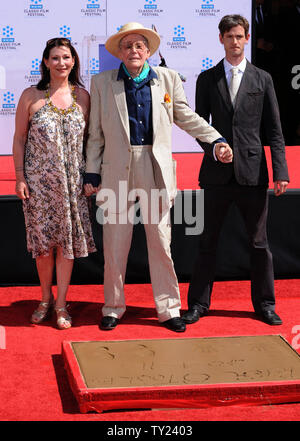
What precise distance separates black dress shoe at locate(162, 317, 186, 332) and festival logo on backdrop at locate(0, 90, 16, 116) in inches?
107

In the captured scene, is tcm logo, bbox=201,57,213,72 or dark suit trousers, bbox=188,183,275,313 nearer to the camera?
dark suit trousers, bbox=188,183,275,313

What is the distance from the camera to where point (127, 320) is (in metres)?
4.18

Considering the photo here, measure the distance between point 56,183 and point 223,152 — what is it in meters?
0.84

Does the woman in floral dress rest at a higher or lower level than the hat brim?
lower

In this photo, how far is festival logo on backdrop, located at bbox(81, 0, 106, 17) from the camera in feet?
19.7

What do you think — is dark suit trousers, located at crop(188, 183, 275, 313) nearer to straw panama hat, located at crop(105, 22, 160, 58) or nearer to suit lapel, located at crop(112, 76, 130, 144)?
suit lapel, located at crop(112, 76, 130, 144)

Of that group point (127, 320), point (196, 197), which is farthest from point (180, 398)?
point (196, 197)

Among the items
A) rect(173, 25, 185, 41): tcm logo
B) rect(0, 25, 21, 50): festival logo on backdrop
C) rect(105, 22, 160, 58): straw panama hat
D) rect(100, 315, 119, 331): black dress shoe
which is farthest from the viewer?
rect(173, 25, 185, 41): tcm logo

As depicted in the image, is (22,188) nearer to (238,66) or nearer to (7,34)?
(238,66)

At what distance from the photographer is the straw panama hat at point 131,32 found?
3756 millimetres

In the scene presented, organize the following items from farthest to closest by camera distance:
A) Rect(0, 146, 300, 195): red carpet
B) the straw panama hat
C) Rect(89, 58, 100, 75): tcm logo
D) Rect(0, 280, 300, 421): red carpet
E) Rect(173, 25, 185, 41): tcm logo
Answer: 1. Rect(173, 25, 185, 41): tcm logo
2. Rect(89, 58, 100, 75): tcm logo
3. Rect(0, 146, 300, 195): red carpet
4. the straw panama hat
5. Rect(0, 280, 300, 421): red carpet

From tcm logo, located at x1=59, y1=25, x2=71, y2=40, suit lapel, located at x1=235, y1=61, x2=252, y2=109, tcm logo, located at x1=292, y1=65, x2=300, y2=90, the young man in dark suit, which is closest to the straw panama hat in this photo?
the young man in dark suit

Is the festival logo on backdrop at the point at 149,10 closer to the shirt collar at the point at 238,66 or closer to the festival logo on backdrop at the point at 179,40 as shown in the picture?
the festival logo on backdrop at the point at 179,40
